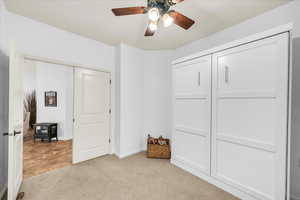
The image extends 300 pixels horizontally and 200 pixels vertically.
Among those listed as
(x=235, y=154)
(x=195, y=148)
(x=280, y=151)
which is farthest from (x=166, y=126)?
(x=280, y=151)

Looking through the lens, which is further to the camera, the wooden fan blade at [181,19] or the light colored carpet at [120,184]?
the light colored carpet at [120,184]

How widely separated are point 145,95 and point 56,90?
3.40 m

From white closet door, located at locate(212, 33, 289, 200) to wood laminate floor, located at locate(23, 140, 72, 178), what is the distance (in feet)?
9.86

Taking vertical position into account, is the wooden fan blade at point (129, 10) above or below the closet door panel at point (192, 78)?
above

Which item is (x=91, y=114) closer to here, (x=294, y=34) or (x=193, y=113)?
(x=193, y=113)

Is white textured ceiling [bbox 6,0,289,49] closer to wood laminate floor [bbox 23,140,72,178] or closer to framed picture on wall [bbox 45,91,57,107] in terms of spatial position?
wood laminate floor [bbox 23,140,72,178]

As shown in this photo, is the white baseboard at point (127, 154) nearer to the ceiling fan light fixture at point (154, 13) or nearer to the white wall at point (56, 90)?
the white wall at point (56, 90)

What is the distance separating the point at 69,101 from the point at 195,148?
4.18m

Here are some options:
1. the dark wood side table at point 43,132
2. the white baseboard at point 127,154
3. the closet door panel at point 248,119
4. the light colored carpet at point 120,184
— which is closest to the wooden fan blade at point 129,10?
the closet door panel at point 248,119

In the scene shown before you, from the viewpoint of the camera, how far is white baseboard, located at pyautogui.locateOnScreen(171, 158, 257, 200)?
1816 millimetres

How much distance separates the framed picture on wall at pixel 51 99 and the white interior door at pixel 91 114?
2.63 metres

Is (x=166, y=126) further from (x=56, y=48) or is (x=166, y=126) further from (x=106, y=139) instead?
(x=56, y=48)

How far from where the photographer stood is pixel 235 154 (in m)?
1.88

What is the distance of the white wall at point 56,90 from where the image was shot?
4703mm
